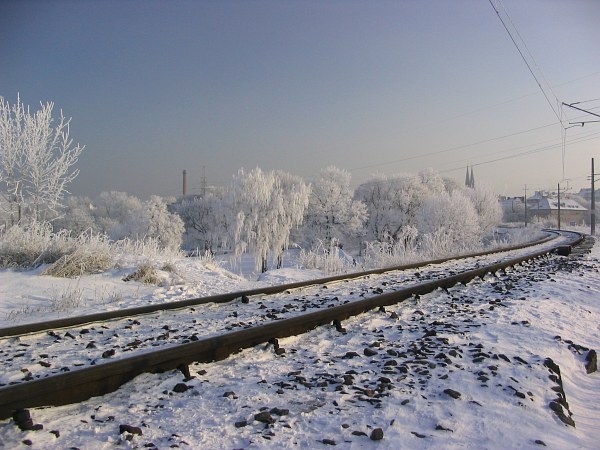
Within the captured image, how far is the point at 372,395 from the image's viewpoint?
3484 millimetres

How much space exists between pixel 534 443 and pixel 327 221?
183 feet

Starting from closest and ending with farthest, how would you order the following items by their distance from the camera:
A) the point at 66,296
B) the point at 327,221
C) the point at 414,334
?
the point at 414,334 → the point at 66,296 → the point at 327,221

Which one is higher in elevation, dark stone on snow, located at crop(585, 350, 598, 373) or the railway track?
the railway track

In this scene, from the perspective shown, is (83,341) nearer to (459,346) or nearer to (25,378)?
(25,378)

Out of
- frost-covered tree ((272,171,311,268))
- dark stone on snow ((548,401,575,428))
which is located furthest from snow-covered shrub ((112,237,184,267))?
frost-covered tree ((272,171,311,268))

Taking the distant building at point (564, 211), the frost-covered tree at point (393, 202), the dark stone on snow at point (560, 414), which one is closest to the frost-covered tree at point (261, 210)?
the frost-covered tree at point (393, 202)

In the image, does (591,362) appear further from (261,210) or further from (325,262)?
(261,210)

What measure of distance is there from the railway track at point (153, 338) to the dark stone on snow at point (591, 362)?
269 centimetres

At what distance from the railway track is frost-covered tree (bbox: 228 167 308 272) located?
97.3 ft

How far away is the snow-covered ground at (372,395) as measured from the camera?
9.36 ft

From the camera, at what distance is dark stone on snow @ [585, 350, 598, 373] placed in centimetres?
492

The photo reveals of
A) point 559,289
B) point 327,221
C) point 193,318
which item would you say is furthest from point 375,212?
point 193,318

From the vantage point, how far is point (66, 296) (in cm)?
760

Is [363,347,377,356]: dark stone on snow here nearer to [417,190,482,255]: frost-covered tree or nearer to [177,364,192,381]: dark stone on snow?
[177,364,192,381]: dark stone on snow
